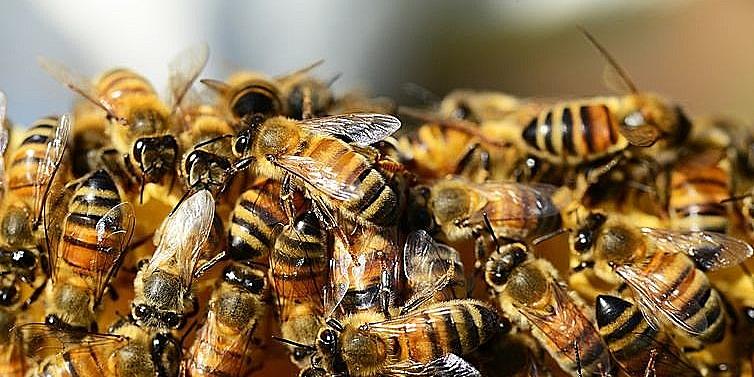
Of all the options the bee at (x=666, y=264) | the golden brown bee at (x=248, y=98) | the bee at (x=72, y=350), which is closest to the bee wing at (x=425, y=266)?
the bee at (x=666, y=264)

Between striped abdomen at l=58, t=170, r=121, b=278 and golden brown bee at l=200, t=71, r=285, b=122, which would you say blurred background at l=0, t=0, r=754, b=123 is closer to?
golden brown bee at l=200, t=71, r=285, b=122

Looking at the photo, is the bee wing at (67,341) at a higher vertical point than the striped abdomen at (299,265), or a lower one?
lower

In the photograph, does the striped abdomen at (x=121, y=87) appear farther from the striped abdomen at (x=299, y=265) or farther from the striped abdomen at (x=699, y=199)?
the striped abdomen at (x=699, y=199)

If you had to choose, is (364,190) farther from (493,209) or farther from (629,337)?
(629,337)

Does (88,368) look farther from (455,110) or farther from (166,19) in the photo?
(166,19)

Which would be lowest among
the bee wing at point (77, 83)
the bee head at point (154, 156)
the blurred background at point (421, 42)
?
the blurred background at point (421, 42)

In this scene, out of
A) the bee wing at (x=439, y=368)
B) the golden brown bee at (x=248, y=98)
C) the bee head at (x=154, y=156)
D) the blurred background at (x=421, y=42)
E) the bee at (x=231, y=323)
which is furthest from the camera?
the blurred background at (x=421, y=42)

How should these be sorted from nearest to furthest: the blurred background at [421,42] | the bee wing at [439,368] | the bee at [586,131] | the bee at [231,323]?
the bee wing at [439,368] < the bee at [231,323] < the bee at [586,131] < the blurred background at [421,42]

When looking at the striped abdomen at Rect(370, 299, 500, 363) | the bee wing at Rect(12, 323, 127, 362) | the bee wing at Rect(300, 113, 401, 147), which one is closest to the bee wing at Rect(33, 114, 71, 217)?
the bee wing at Rect(12, 323, 127, 362)
